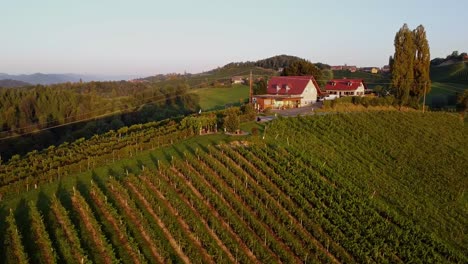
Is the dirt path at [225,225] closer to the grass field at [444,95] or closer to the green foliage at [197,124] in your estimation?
the green foliage at [197,124]

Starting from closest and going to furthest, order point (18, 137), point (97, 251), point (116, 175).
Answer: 1. point (97, 251)
2. point (116, 175)
3. point (18, 137)

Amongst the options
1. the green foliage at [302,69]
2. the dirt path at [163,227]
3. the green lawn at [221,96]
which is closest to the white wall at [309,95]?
the green foliage at [302,69]

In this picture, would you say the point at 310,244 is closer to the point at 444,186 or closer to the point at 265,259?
the point at 265,259

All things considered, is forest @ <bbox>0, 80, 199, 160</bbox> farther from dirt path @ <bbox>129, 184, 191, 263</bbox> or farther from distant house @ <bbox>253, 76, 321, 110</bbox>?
dirt path @ <bbox>129, 184, 191, 263</bbox>

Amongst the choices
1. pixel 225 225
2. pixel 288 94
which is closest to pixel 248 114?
pixel 288 94

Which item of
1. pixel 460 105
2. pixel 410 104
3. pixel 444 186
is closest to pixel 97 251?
pixel 444 186

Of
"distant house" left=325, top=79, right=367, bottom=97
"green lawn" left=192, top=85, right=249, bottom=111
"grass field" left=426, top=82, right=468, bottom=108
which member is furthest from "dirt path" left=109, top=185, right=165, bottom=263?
"grass field" left=426, top=82, right=468, bottom=108
